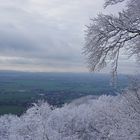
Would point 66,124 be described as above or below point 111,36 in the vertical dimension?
below

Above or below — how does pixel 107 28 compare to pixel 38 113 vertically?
above

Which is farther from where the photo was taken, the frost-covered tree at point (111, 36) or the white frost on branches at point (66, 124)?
the white frost on branches at point (66, 124)

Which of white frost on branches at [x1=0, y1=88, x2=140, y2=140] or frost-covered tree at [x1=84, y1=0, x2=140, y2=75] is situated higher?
frost-covered tree at [x1=84, y1=0, x2=140, y2=75]

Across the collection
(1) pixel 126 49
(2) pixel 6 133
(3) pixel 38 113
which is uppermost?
(1) pixel 126 49

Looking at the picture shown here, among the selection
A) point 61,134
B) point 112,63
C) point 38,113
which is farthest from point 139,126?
point 38,113

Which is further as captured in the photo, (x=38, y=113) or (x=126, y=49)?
(x=38, y=113)

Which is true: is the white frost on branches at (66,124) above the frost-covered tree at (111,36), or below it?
below

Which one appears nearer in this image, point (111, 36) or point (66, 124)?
point (111, 36)

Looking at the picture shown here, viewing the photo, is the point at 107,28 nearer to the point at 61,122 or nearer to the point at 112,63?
A: the point at 112,63

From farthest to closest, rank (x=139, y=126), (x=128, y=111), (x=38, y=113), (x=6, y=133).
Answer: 1. (x=6, y=133)
2. (x=38, y=113)
3. (x=128, y=111)
4. (x=139, y=126)

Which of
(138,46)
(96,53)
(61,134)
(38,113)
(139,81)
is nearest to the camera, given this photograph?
(138,46)

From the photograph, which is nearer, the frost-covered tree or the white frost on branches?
the frost-covered tree
